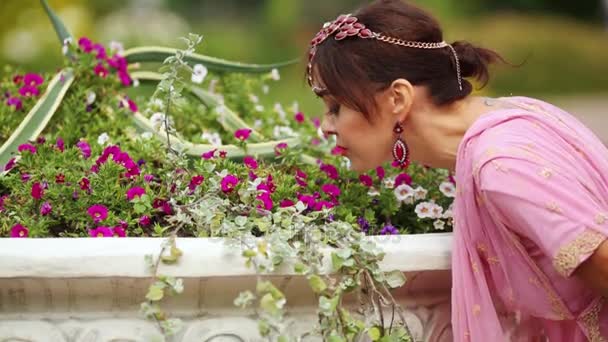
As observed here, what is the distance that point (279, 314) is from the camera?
2033mm

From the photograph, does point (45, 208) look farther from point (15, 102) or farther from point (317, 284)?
point (15, 102)

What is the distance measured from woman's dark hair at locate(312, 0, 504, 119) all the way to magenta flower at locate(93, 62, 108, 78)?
1.11 m

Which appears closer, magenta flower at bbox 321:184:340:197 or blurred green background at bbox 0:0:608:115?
magenta flower at bbox 321:184:340:197

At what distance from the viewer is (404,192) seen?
108 inches

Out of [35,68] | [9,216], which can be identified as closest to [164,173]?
[9,216]

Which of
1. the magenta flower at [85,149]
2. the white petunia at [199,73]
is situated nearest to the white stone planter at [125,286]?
the magenta flower at [85,149]

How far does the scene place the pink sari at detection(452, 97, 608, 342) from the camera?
76.5 inches

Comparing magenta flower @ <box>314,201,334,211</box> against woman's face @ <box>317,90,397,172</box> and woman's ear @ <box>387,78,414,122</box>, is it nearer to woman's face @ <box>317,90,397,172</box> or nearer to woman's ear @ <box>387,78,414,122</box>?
woman's face @ <box>317,90,397,172</box>

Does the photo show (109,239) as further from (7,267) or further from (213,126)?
(213,126)

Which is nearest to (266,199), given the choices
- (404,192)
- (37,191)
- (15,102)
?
(404,192)

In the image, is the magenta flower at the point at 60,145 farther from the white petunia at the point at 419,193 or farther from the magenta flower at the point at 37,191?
the white petunia at the point at 419,193

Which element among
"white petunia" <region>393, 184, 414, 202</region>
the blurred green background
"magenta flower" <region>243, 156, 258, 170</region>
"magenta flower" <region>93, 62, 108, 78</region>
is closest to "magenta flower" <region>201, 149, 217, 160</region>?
"magenta flower" <region>243, 156, 258, 170</region>

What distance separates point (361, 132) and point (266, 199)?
289 millimetres

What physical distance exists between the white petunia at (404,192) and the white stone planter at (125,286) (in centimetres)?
44
